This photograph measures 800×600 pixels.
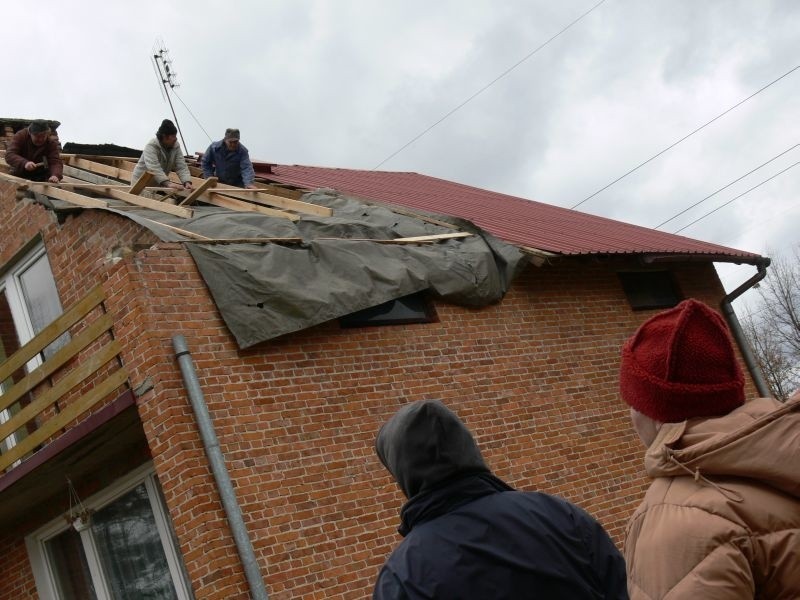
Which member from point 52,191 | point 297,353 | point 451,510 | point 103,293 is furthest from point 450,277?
point 451,510

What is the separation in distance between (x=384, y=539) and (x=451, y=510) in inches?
190

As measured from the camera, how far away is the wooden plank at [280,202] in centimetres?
988

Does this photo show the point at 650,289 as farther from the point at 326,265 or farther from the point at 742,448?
the point at 742,448

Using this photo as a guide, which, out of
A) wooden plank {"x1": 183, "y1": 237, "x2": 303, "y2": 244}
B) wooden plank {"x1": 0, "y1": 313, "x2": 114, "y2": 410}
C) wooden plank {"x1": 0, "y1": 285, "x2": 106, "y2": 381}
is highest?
wooden plank {"x1": 183, "y1": 237, "x2": 303, "y2": 244}

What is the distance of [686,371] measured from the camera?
2211 millimetres

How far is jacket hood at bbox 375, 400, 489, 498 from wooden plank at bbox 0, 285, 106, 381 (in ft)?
16.6

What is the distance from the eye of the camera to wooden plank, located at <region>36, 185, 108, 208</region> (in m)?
8.13

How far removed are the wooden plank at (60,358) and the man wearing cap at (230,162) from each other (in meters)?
4.15

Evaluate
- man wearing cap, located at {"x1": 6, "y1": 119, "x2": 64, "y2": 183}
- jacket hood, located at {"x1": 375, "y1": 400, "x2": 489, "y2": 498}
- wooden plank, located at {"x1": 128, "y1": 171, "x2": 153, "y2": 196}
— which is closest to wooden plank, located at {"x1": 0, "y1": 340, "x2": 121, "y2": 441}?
wooden plank, located at {"x1": 128, "y1": 171, "x2": 153, "y2": 196}

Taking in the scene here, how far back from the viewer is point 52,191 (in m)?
8.65

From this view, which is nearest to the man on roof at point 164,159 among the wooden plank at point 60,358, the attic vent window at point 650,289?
the wooden plank at point 60,358

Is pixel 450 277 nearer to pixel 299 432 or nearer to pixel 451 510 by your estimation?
pixel 299 432

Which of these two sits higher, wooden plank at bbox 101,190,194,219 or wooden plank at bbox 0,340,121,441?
wooden plank at bbox 101,190,194,219

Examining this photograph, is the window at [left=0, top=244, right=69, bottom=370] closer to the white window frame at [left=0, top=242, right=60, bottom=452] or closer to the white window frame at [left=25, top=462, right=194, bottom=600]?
the white window frame at [left=0, top=242, right=60, bottom=452]
